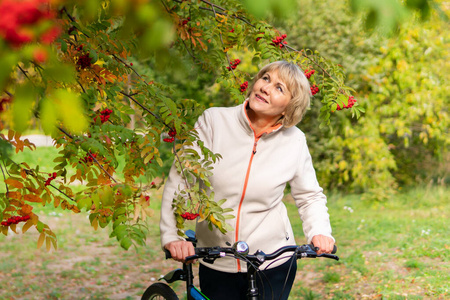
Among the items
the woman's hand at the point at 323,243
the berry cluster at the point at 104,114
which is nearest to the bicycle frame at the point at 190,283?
the woman's hand at the point at 323,243

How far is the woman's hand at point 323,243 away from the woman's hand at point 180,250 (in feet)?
1.91

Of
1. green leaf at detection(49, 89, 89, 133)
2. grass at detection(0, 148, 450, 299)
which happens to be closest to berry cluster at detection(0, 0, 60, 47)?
green leaf at detection(49, 89, 89, 133)

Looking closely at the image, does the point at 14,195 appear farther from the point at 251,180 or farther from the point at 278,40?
the point at 278,40

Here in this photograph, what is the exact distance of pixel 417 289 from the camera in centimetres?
490

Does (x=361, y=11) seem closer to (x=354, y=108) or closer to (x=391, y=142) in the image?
(x=354, y=108)

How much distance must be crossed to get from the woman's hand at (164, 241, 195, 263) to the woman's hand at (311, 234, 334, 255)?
0.58m

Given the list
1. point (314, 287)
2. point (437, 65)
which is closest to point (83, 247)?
point (314, 287)

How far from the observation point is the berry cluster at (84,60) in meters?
2.58

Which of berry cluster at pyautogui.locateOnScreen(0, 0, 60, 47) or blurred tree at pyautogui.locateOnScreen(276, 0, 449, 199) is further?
blurred tree at pyautogui.locateOnScreen(276, 0, 449, 199)

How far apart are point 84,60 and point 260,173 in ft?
3.24

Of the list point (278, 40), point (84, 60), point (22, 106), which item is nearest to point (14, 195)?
point (84, 60)

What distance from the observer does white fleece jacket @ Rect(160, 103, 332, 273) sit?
8.18 ft

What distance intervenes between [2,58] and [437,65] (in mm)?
9182

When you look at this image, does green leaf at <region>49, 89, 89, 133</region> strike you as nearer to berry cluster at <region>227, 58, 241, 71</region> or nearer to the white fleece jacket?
the white fleece jacket
